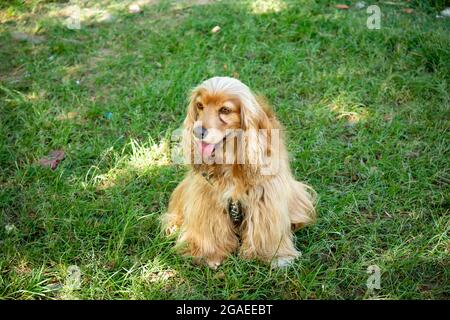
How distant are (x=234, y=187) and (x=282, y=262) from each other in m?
0.64

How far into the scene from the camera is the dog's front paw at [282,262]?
125 inches

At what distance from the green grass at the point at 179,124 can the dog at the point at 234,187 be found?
14 cm

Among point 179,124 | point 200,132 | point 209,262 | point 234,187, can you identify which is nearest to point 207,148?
point 200,132

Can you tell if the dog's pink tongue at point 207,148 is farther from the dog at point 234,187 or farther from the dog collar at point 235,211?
the dog collar at point 235,211

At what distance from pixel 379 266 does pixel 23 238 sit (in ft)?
8.35

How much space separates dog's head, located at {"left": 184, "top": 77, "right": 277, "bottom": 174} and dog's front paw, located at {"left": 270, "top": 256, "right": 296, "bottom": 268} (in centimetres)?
77

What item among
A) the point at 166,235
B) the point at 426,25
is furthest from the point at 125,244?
the point at 426,25

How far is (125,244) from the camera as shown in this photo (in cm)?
341

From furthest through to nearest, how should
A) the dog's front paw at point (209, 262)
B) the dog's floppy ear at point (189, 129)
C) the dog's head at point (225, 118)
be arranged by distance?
1. the dog's front paw at point (209, 262)
2. the dog's floppy ear at point (189, 129)
3. the dog's head at point (225, 118)

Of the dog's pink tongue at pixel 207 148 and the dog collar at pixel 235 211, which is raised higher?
the dog's pink tongue at pixel 207 148

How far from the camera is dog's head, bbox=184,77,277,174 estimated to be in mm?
2727

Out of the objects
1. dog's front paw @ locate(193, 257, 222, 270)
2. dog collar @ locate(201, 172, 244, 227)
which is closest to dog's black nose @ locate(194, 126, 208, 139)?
dog collar @ locate(201, 172, 244, 227)

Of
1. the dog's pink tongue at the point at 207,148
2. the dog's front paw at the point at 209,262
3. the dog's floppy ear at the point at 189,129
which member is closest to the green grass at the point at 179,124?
the dog's front paw at the point at 209,262

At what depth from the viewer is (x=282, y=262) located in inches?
125
